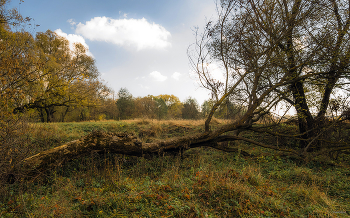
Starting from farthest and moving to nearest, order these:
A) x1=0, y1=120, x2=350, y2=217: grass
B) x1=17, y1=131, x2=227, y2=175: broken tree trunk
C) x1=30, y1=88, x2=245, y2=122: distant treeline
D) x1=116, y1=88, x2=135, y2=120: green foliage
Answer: x1=116, y1=88, x2=135, y2=120: green foliage → x1=30, y1=88, x2=245, y2=122: distant treeline → x1=17, y1=131, x2=227, y2=175: broken tree trunk → x1=0, y1=120, x2=350, y2=217: grass

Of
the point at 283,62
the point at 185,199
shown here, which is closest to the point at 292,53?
the point at 283,62

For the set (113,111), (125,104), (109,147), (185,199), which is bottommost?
(185,199)

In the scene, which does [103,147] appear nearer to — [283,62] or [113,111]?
[283,62]

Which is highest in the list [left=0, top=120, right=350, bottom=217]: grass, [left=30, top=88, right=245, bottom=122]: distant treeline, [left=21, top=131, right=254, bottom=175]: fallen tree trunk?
[left=30, top=88, right=245, bottom=122]: distant treeline

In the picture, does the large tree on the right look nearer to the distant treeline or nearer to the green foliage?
the distant treeline

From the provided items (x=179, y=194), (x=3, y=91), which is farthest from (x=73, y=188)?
(x=3, y=91)

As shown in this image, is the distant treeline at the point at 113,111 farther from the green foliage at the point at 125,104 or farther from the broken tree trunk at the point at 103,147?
the broken tree trunk at the point at 103,147

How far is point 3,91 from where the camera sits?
5004 mm

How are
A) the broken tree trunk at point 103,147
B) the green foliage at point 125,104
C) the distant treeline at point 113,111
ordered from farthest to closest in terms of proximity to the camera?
the green foliage at point 125,104
the distant treeline at point 113,111
the broken tree trunk at point 103,147

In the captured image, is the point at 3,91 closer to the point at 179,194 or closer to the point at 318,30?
the point at 179,194

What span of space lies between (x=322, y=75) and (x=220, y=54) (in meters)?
4.76

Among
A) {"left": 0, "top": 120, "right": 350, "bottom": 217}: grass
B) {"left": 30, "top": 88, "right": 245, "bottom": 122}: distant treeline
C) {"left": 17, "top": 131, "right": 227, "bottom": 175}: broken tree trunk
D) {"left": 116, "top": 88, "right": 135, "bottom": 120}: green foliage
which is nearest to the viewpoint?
{"left": 0, "top": 120, "right": 350, "bottom": 217}: grass

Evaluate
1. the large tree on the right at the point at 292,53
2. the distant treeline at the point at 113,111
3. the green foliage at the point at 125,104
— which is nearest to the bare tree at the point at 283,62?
the large tree on the right at the point at 292,53

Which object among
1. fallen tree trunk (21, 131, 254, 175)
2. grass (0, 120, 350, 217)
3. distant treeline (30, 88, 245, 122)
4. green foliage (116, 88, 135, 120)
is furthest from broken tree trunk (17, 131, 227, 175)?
green foliage (116, 88, 135, 120)
